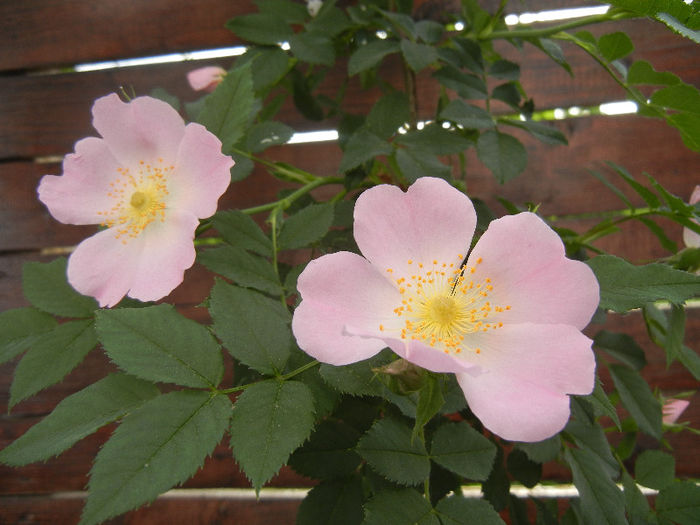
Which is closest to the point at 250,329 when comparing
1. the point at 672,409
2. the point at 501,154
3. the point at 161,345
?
the point at 161,345

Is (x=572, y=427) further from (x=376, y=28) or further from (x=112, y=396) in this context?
(x=376, y=28)

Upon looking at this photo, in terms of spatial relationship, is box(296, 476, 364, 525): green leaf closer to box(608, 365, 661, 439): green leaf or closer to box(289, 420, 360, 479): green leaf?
box(289, 420, 360, 479): green leaf

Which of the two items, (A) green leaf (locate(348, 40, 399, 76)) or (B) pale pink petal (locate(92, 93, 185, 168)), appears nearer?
(B) pale pink petal (locate(92, 93, 185, 168))

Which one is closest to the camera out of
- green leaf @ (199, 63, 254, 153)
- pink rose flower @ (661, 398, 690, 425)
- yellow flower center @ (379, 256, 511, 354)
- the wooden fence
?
yellow flower center @ (379, 256, 511, 354)

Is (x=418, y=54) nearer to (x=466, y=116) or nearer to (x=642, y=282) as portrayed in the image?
(x=466, y=116)

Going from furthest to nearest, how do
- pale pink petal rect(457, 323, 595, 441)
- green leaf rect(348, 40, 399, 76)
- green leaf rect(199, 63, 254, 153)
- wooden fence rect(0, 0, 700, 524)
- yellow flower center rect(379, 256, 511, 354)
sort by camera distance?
wooden fence rect(0, 0, 700, 524) < green leaf rect(348, 40, 399, 76) < green leaf rect(199, 63, 254, 153) < yellow flower center rect(379, 256, 511, 354) < pale pink petal rect(457, 323, 595, 441)

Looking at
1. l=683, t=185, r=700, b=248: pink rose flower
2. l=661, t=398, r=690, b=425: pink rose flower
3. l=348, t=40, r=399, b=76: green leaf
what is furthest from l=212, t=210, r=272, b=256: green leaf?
l=661, t=398, r=690, b=425: pink rose flower

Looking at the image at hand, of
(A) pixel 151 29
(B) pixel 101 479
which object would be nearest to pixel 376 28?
(A) pixel 151 29

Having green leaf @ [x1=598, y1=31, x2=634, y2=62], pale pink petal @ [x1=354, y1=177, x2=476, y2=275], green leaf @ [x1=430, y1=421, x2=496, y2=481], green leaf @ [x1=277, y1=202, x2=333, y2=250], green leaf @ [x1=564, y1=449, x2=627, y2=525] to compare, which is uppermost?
green leaf @ [x1=598, y1=31, x2=634, y2=62]
